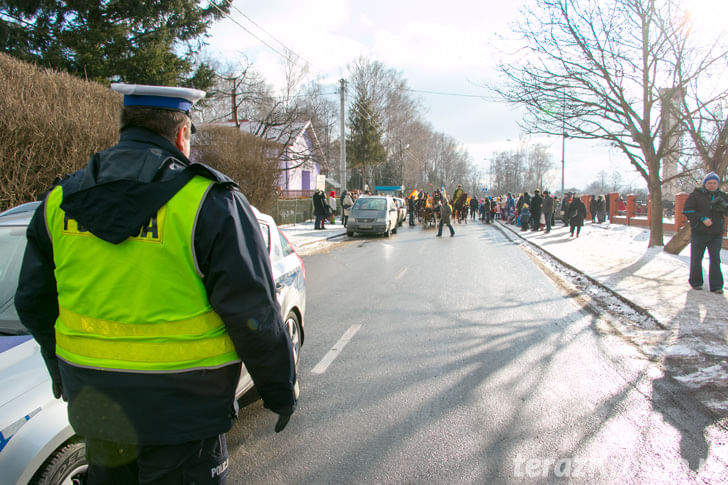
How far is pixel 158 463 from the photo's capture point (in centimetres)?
151

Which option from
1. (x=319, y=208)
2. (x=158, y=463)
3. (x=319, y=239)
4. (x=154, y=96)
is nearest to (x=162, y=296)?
(x=158, y=463)

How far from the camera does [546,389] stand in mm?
4000

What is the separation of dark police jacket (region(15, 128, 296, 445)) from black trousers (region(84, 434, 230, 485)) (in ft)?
0.20

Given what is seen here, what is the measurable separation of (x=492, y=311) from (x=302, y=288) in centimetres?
341

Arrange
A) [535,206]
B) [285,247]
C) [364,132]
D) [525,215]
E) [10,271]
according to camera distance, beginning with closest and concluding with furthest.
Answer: [10,271], [285,247], [535,206], [525,215], [364,132]

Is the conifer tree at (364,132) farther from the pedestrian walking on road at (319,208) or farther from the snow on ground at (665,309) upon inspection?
the snow on ground at (665,309)

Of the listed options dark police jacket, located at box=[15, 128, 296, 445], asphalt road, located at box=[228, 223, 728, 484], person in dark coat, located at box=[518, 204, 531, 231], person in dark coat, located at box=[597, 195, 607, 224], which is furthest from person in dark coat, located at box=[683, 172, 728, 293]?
person in dark coat, located at box=[597, 195, 607, 224]

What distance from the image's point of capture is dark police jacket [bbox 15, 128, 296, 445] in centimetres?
147

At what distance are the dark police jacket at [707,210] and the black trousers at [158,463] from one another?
7.94m

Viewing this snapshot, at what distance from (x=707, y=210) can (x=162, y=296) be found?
833cm

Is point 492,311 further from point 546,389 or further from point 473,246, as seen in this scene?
point 473,246

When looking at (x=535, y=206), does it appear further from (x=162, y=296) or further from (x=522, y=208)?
(x=162, y=296)

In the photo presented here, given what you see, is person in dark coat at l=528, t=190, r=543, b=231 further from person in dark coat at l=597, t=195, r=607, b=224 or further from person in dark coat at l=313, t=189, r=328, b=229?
person in dark coat at l=313, t=189, r=328, b=229

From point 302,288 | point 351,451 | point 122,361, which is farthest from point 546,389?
point 122,361
